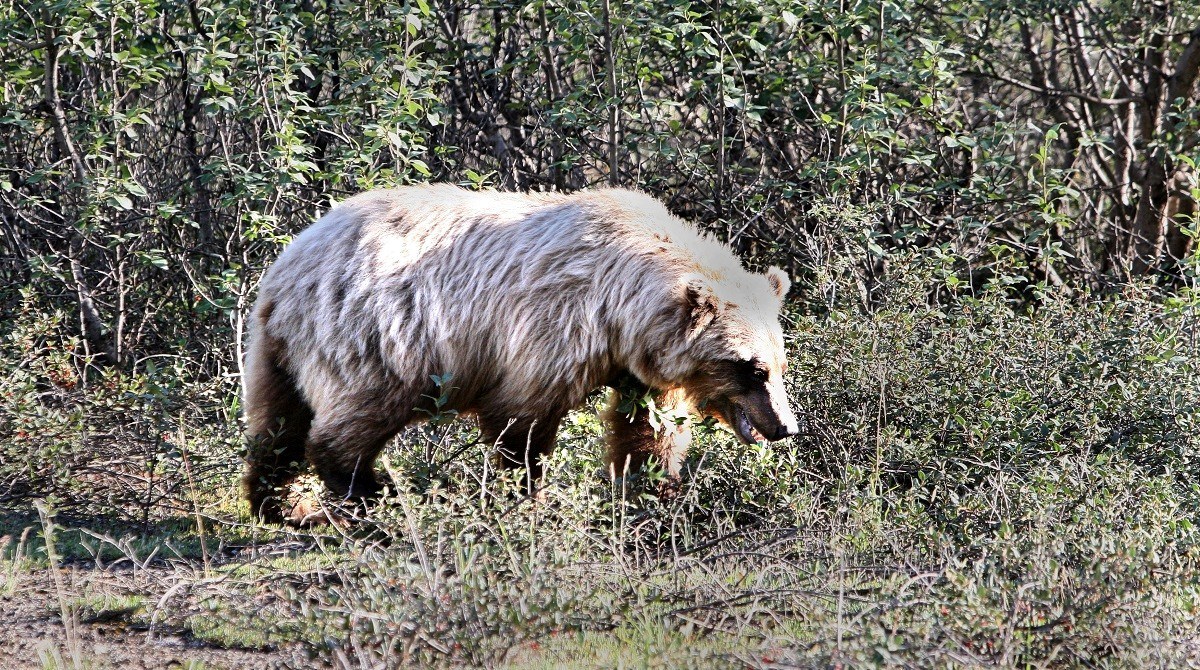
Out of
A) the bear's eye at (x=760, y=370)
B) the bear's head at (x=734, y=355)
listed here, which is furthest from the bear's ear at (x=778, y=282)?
the bear's eye at (x=760, y=370)

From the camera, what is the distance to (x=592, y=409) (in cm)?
688

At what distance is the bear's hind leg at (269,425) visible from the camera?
616 centimetres

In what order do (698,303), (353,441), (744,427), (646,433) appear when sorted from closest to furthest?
(698,303), (744,427), (353,441), (646,433)

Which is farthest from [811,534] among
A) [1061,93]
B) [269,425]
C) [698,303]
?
[1061,93]

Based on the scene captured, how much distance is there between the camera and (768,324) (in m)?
5.55

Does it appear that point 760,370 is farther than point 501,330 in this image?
No

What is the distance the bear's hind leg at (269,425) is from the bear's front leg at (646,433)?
1.63m

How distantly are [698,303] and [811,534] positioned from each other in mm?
1119

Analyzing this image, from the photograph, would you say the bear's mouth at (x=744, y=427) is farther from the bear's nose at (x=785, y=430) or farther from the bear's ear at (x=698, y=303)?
the bear's ear at (x=698, y=303)

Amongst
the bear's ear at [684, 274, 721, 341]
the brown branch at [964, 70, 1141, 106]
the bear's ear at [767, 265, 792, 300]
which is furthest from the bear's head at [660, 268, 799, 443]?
the brown branch at [964, 70, 1141, 106]

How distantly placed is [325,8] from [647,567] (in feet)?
19.8

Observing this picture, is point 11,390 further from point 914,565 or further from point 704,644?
point 914,565

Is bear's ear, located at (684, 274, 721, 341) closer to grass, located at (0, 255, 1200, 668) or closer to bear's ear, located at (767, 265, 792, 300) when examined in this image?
bear's ear, located at (767, 265, 792, 300)

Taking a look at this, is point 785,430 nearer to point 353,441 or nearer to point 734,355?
point 734,355
